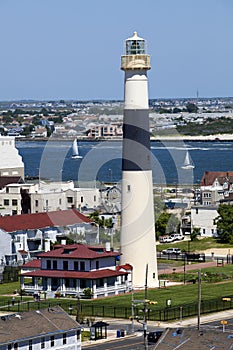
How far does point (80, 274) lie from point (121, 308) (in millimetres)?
3514

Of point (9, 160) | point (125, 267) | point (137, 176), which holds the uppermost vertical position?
point (9, 160)

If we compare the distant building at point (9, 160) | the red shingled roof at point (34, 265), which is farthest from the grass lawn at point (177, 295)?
the distant building at point (9, 160)

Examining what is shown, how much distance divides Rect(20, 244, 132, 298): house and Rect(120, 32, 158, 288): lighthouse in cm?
55

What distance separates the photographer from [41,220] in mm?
52312

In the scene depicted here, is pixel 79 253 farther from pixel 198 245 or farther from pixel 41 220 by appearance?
pixel 198 245

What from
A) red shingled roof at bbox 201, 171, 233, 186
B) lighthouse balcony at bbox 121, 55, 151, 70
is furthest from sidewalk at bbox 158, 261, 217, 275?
red shingled roof at bbox 201, 171, 233, 186

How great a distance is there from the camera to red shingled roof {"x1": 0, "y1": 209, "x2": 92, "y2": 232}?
5044 cm

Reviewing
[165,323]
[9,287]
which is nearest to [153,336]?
[165,323]

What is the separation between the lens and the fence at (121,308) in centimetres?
3581

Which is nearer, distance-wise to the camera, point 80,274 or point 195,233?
point 80,274

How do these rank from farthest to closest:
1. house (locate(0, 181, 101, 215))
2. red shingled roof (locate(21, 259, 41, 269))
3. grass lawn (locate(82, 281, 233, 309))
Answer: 1. house (locate(0, 181, 101, 215))
2. red shingled roof (locate(21, 259, 41, 269))
3. grass lawn (locate(82, 281, 233, 309))

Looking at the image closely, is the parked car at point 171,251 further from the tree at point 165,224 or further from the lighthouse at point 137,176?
the lighthouse at point 137,176

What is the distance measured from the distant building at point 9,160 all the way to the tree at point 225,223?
16461 mm

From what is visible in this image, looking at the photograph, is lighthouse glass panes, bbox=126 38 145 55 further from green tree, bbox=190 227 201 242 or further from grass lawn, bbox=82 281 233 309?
green tree, bbox=190 227 201 242
